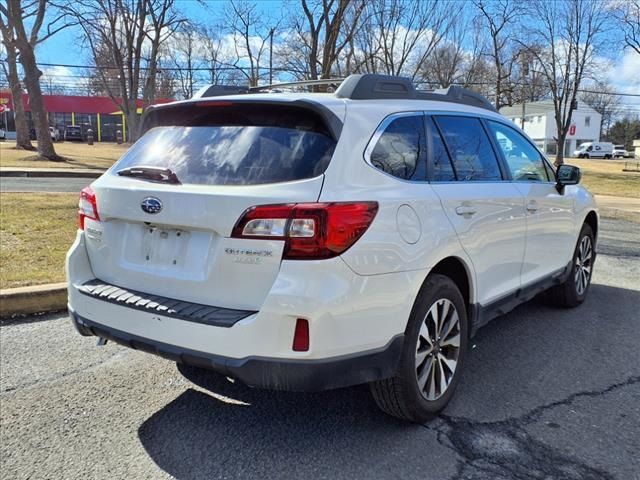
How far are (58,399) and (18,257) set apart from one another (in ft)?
11.0

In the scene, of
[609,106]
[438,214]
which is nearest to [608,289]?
[438,214]

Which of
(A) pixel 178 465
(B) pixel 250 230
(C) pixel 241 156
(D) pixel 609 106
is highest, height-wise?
(D) pixel 609 106

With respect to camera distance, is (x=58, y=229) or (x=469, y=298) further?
(x=58, y=229)

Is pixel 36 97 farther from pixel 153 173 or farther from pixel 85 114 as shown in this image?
pixel 85 114

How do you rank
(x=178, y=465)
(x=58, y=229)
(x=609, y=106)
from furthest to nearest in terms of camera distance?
(x=609, y=106) → (x=58, y=229) → (x=178, y=465)

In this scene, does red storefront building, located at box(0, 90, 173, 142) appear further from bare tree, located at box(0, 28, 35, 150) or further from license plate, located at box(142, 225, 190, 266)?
license plate, located at box(142, 225, 190, 266)

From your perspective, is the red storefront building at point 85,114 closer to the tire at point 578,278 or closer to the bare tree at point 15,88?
the bare tree at point 15,88

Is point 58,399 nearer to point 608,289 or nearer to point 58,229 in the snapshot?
point 58,229

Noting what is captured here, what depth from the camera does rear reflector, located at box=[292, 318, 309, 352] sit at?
2.44m

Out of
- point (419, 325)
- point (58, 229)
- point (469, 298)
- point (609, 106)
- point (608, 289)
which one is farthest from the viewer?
point (609, 106)

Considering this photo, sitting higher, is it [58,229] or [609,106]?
[609,106]

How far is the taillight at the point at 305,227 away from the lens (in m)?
2.46

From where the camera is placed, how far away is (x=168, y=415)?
10.5 feet

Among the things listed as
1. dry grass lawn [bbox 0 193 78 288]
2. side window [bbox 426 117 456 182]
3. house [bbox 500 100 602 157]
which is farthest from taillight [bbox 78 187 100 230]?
house [bbox 500 100 602 157]
